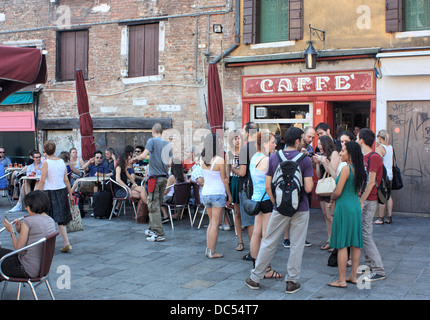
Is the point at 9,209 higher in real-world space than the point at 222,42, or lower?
lower

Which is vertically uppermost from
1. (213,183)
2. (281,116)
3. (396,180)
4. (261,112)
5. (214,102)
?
(214,102)

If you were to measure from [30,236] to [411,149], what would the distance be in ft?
26.7

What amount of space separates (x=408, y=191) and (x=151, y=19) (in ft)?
25.1

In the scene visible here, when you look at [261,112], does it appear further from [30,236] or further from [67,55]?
[30,236]

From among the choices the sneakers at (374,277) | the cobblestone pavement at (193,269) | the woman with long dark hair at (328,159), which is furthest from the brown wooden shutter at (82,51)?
the sneakers at (374,277)

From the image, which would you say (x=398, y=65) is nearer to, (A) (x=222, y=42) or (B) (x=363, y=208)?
(A) (x=222, y=42)

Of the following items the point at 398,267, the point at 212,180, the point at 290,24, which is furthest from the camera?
the point at 290,24

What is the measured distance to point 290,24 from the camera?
1155 cm

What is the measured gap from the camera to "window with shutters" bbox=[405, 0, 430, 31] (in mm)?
10531

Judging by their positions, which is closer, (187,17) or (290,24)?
(290,24)

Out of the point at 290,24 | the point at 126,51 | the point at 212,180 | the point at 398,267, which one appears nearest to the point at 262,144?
the point at 212,180

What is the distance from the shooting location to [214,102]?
1080cm

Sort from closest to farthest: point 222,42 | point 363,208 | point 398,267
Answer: point 363,208
point 398,267
point 222,42

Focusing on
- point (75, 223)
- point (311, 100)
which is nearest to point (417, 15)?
point (311, 100)
